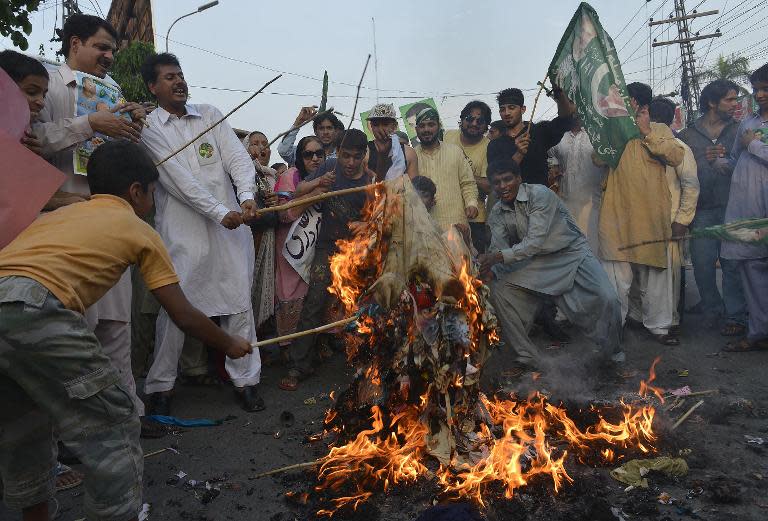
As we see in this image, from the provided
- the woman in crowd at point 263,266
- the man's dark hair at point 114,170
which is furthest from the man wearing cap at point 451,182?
A: the man's dark hair at point 114,170

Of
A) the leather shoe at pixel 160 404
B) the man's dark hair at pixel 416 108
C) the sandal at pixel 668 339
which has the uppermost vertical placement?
the man's dark hair at pixel 416 108

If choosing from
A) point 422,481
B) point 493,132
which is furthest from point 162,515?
point 493,132

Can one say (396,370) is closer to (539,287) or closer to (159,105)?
(539,287)

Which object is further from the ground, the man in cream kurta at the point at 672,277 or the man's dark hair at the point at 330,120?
the man's dark hair at the point at 330,120

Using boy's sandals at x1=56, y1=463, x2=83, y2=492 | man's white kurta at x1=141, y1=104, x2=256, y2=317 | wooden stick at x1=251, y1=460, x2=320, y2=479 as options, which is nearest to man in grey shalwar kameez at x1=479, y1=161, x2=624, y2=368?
man's white kurta at x1=141, y1=104, x2=256, y2=317

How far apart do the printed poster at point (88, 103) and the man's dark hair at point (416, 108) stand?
18.6ft

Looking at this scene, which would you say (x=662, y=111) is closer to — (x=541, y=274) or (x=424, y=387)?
(x=541, y=274)

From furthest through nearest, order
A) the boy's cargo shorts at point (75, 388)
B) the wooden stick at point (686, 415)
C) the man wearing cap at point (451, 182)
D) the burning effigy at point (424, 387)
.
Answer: the man wearing cap at point (451, 182) < the wooden stick at point (686, 415) < the burning effigy at point (424, 387) < the boy's cargo shorts at point (75, 388)

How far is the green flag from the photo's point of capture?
6.06 metres

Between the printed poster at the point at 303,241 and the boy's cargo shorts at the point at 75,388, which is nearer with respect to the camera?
the boy's cargo shorts at the point at 75,388

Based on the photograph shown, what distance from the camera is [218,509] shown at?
3379 mm

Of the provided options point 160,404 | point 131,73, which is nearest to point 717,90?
point 160,404

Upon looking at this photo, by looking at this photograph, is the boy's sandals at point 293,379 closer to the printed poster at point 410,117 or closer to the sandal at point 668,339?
the sandal at point 668,339

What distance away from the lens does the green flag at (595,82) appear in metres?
6.06
